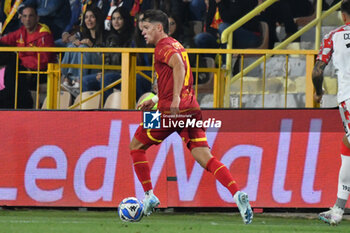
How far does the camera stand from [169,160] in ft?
30.4

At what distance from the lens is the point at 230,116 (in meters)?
9.22

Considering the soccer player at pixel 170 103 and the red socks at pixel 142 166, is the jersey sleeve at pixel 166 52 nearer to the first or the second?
the soccer player at pixel 170 103

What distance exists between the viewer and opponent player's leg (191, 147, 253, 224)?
7.04 metres

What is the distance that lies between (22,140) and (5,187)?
1.85 ft

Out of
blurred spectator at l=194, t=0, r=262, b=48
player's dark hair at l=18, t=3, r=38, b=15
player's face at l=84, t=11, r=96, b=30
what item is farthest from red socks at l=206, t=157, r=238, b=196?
player's dark hair at l=18, t=3, r=38, b=15

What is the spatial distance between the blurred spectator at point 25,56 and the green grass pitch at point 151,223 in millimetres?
3877

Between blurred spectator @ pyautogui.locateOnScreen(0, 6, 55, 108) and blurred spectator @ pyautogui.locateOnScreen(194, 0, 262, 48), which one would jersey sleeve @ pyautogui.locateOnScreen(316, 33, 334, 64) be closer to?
blurred spectator @ pyautogui.locateOnScreen(194, 0, 262, 48)

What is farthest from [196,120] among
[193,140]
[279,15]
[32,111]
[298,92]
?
Answer: [279,15]

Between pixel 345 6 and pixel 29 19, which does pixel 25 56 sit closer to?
pixel 29 19

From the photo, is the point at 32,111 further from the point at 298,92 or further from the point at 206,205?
the point at 298,92

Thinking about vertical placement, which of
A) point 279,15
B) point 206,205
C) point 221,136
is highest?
point 279,15

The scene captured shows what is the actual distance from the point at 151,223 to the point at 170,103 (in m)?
1.17

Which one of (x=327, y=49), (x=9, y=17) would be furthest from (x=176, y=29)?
(x=327, y=49)

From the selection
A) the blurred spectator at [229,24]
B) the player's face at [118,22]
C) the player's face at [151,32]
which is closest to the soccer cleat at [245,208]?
the player's face at [151,32]
